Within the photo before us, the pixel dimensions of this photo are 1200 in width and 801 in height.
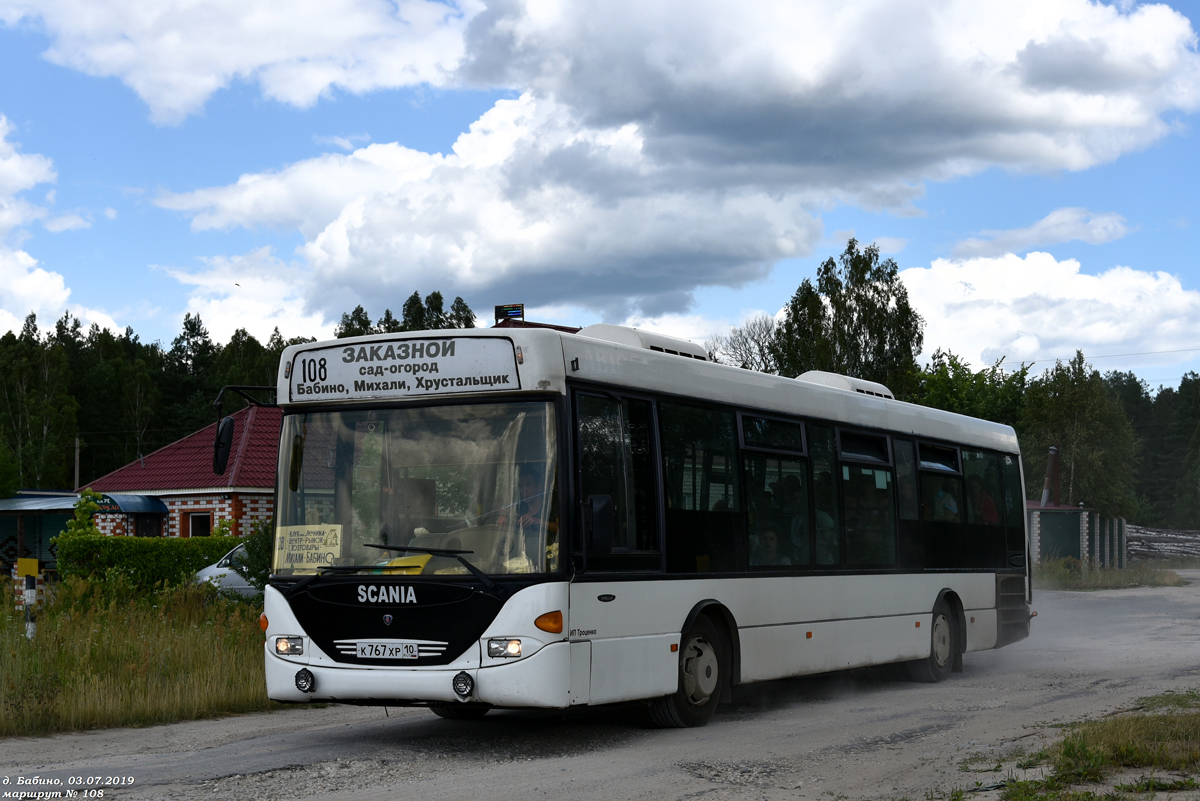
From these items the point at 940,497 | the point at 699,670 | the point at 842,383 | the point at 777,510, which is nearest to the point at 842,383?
the point at 842,383

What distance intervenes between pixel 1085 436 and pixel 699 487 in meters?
48.4

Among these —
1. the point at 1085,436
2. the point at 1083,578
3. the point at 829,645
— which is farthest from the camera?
the point at 1085,436

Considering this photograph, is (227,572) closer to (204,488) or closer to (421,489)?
(204,488)

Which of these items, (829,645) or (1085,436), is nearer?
(829,645)

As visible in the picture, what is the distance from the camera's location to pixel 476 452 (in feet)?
28.4

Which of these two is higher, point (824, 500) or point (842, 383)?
point (842, 383)

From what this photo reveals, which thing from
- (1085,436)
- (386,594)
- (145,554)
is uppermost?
(1085,436)

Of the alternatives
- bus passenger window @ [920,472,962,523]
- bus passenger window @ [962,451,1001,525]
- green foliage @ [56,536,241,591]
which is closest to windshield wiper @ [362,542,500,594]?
bus passenger window @ [920,472,962,523]

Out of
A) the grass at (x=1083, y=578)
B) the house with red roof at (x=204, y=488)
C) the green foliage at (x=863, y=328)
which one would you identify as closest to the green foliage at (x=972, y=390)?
the green foliage at (x=863, y=328)

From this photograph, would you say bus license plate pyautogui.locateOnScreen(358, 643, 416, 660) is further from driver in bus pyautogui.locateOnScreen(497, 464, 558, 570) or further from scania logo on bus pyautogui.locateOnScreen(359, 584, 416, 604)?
driver in bus pyautogui.locateOnScreen(497, 464, 558, 570)

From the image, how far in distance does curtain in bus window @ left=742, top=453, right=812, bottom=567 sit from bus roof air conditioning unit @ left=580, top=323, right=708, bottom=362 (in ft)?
3.35

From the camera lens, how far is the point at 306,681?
8.82 metres

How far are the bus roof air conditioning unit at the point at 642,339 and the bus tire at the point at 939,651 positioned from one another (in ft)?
16.7

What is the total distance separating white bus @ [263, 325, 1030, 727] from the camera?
8438 mm
